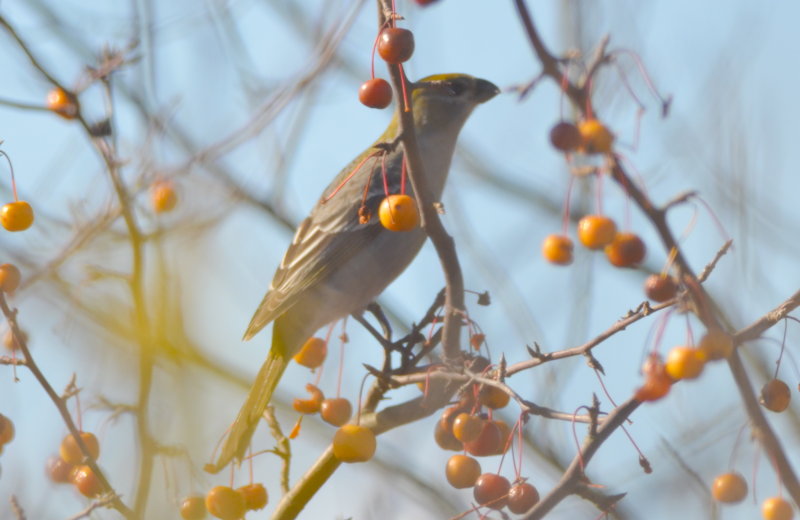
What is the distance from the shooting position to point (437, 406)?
10.9 ft

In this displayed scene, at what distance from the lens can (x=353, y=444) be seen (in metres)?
3.06

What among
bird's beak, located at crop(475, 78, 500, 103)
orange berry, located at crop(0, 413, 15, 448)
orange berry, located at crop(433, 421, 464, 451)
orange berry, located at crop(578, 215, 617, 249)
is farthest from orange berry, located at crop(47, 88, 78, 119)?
bird's beak, located at crop(475, 78, 500, 103)

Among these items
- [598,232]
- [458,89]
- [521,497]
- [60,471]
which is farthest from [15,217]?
[458,89]

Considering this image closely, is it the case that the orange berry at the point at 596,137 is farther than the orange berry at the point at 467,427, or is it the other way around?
the orange berry at the point at 467,427

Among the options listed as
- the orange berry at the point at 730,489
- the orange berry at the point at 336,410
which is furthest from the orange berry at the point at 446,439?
the orange berry at the point at 730,489

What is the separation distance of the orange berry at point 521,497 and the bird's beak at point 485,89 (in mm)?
3118

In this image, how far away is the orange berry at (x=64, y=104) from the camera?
3531mm

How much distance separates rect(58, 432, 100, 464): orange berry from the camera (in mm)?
3148

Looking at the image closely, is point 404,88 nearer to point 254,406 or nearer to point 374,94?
point 374,94

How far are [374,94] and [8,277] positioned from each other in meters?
1.22

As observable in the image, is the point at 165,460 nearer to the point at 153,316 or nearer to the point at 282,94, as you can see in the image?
the point at 153,316

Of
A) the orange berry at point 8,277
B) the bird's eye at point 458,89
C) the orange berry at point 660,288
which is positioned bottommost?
the orange berry at point 660,288

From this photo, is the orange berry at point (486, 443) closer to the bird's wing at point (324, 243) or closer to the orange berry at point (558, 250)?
the orange berry at point (558, 250)

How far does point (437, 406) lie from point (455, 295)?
43 centimetres
